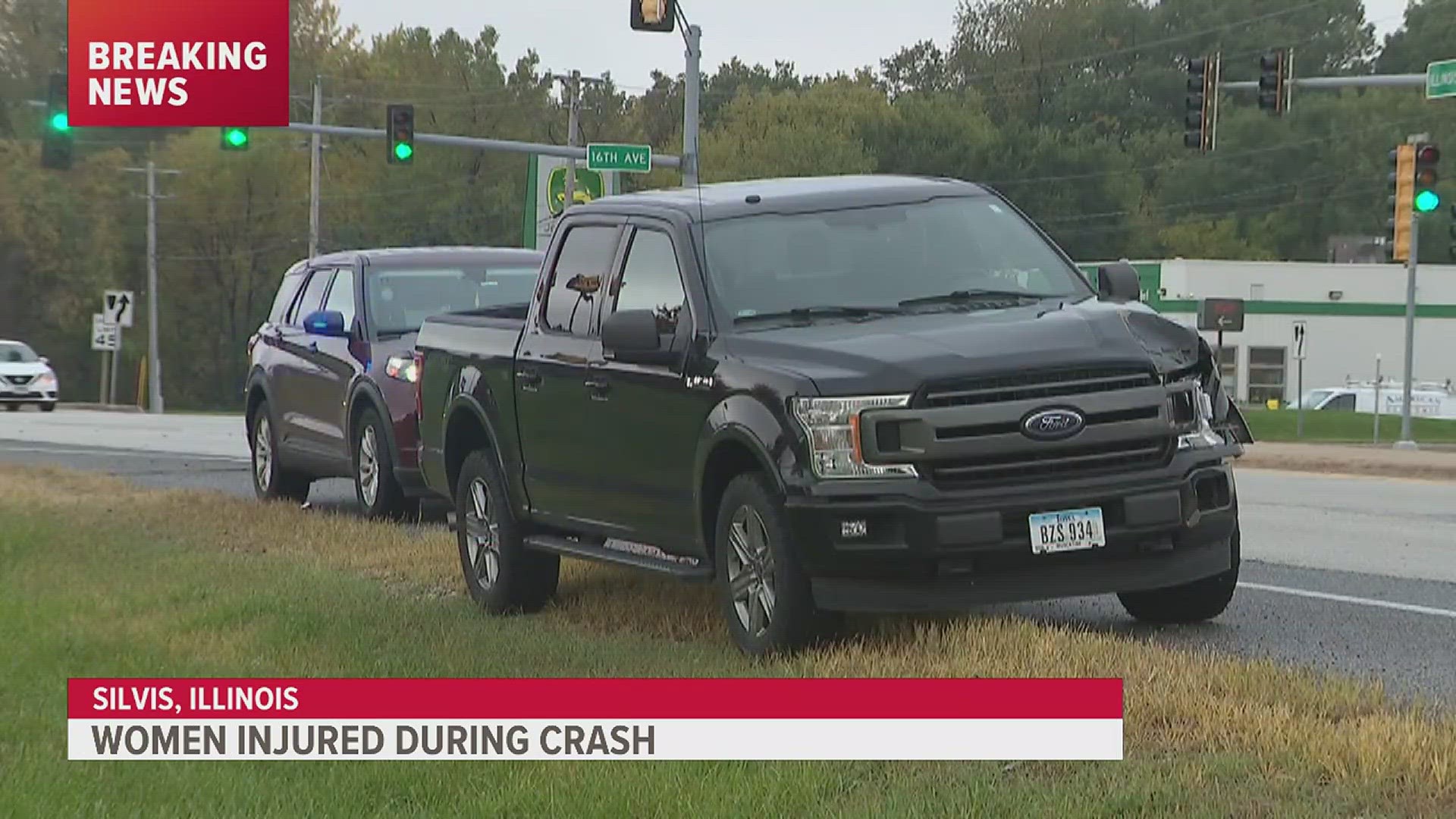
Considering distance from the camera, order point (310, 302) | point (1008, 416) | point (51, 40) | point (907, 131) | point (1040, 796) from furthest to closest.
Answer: point (907, 131) < point (51, 40) < point (310, 302) < point (1008, 416) < point (1040, 796)

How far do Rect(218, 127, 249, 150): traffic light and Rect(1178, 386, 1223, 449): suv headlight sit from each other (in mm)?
28327

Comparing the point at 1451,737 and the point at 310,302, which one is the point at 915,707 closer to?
the point at 1451,737

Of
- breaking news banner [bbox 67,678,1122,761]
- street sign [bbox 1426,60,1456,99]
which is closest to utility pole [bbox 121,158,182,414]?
street sign [bbox 1426,60,1456,99]

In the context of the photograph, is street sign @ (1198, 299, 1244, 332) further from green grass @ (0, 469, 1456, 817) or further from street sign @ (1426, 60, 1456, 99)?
green grass @ (0, 469, 1456, 817)

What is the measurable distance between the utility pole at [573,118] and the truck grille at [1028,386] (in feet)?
89.3

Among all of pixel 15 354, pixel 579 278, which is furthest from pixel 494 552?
pixel 15 354

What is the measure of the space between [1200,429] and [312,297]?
33.8 ft

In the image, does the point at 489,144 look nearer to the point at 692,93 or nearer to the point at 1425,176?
the point at 692,93

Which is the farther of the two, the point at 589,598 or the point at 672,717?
the point at 589,598

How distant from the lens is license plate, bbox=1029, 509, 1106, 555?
28.9 ft

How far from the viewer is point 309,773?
269 inches

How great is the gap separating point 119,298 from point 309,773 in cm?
6165

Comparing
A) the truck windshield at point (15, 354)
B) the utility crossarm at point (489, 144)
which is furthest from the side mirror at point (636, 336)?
the truck windshield at point (15, 354)

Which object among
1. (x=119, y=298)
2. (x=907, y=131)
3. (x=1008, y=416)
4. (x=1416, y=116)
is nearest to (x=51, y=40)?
(x=119, y=298)
